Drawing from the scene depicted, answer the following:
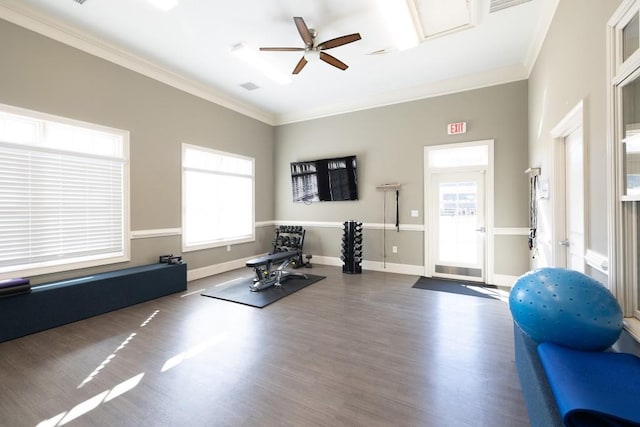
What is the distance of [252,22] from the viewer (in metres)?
3.49

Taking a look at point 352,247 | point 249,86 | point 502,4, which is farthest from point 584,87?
point 249,86

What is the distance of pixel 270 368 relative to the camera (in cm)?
232

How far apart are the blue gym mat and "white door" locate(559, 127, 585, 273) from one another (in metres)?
1.47

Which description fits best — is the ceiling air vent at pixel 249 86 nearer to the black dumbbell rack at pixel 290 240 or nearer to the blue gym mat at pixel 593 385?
the black dumbbell rack at pixel 290 240

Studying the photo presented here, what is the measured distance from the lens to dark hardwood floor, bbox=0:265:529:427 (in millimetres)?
1813

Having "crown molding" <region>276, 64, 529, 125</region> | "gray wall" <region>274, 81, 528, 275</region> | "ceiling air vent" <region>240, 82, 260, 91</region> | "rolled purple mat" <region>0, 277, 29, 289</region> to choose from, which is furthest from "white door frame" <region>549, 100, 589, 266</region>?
"rolled purple mat" <region>0, 277, 29, 289</region>

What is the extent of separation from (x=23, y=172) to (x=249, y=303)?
310 cm

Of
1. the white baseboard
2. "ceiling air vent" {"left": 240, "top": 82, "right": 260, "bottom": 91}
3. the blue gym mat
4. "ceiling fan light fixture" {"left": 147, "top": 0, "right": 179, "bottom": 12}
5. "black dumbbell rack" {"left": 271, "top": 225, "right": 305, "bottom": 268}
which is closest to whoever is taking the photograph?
the blue gym mat

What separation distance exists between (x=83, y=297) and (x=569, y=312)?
4636 millimetres

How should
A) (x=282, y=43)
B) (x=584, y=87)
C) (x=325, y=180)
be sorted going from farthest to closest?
1. (x=325, y=180)
2. (x=282, y=43)
3. (x=584, y=87)

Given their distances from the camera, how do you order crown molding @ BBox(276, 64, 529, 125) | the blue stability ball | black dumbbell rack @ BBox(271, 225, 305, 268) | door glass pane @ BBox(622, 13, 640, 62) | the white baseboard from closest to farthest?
1. the blue stability ball
2. door glass pane @ BBox(622, 13, 640, 62)
3. crown molding @ BBox(276, 64, 529, 125)
4. the white baseboard
5. black dumbbell rack @ BBox(271, 225, 305, 268)

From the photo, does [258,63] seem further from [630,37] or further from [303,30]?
[630,37]

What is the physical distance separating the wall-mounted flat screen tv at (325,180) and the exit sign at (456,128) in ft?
6.29

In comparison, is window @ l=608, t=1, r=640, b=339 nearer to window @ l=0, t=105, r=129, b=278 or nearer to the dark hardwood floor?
the dark hardwood floor
